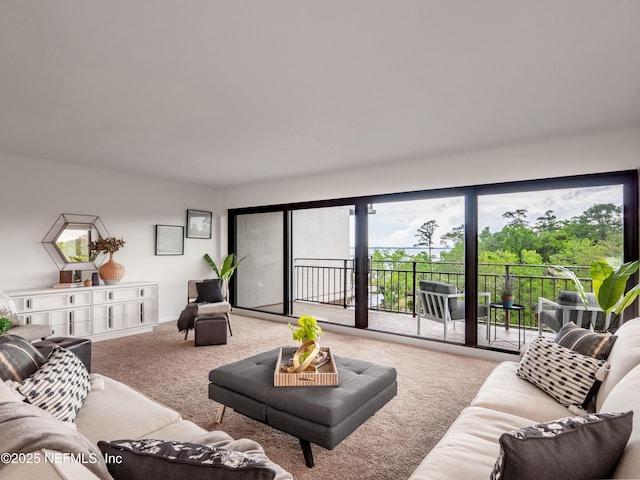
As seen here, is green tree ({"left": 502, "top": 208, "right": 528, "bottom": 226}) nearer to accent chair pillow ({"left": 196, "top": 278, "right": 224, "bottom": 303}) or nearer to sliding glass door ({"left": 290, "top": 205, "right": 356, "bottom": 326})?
sliding glass door ({"left": 290, "top": 205, "right": 356, "bottom": 326})

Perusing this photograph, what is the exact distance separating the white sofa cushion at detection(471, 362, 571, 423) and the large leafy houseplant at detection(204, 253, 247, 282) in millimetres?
4922

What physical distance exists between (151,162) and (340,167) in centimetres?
263

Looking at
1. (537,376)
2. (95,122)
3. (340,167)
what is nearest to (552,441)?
(537,376)

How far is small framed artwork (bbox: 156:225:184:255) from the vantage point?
5.81 m

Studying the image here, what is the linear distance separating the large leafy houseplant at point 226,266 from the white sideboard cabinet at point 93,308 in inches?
50.6

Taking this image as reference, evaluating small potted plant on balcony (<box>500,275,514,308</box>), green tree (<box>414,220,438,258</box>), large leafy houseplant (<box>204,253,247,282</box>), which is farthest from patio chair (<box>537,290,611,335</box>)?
large leafy houseplant (<box>204,253,247,282</box>)

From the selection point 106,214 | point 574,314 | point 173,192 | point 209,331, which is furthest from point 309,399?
point 173,192

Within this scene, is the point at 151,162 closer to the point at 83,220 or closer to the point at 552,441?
the point at 83,220

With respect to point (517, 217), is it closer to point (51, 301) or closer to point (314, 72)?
point (314, 72)

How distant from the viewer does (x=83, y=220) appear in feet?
16.2

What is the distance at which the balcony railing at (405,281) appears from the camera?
397 cm

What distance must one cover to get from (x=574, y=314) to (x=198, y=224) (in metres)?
5.80

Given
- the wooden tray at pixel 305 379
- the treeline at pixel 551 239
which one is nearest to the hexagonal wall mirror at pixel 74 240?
the wooden tray at pixel 305 379

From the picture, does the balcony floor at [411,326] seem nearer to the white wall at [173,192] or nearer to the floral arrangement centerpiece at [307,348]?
the white wall at [173,192]
